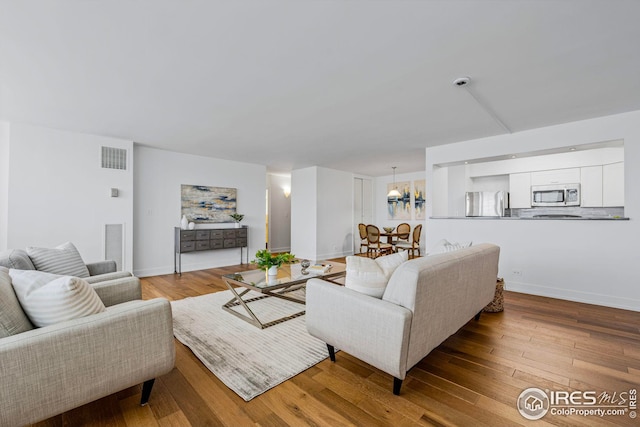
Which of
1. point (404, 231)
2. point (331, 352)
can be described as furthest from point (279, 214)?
point (331, 352)

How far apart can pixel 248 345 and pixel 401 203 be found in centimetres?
693

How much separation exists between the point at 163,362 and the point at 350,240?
265 inches

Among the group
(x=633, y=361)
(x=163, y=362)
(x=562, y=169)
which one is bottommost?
(x=633, y=361)

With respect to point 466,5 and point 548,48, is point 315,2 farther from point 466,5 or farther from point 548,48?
point 548,48

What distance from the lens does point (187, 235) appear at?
17.7 feet

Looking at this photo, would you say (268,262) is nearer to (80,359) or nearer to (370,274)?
(370,274)

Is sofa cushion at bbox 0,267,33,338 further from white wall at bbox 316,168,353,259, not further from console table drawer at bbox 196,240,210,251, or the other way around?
white wall at bbox 316,168,353,259

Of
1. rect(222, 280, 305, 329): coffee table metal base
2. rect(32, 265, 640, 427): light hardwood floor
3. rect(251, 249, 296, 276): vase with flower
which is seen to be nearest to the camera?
rect(32, 265, 640, 427): light hardwood floor

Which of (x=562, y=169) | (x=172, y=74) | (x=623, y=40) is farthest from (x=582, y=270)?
(x=172, y=74)

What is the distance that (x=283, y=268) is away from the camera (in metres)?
3.87

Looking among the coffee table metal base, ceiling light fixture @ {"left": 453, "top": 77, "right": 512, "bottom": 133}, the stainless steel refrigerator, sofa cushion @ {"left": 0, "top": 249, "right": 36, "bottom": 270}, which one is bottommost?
the coffee table metal base

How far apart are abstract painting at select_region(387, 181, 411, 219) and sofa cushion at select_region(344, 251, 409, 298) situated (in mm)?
6554

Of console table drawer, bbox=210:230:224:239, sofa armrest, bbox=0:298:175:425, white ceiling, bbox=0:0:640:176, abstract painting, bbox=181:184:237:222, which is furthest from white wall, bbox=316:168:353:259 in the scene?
sofa armrest, bbox=0:298:175:425

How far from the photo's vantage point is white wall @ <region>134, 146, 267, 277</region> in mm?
5203
